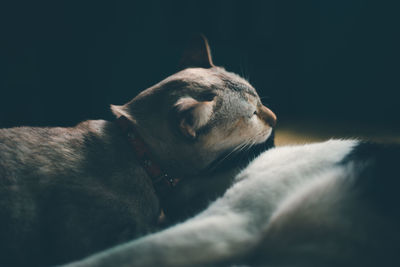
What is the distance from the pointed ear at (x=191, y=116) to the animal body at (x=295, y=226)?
253mm

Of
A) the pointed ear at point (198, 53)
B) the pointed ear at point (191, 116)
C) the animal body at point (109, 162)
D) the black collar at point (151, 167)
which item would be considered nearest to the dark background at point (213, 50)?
the pointed ear at point (198, 53)

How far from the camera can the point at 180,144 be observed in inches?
39.5

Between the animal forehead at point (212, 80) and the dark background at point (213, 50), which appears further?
the dark background at point (213, 50)

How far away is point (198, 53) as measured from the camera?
1.31 m

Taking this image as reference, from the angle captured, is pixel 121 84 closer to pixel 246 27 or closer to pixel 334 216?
pixel 246 27

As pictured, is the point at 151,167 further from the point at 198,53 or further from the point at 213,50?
the point at 213,50

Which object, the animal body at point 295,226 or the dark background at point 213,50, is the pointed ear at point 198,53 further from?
the animal body at point 295,226

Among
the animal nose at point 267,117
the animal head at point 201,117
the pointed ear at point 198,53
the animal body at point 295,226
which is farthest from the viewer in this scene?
the pointed ear at point 198,53

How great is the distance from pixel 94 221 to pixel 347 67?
4.52 ft

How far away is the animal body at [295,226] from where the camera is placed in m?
0.58

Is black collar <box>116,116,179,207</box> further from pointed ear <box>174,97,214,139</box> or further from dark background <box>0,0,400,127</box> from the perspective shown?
dark background <box>0,0,400,127</box>

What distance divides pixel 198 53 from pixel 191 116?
0.56 meters

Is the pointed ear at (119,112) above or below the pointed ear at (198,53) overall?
below

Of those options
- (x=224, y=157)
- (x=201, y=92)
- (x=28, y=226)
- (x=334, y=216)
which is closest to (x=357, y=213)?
(x=334, y=216)
